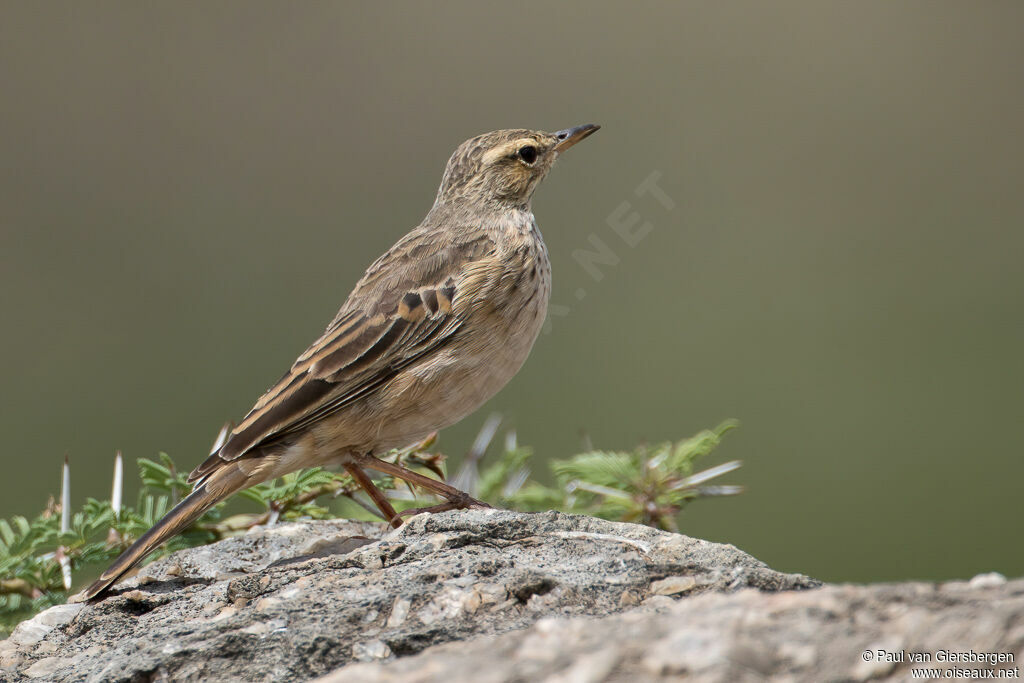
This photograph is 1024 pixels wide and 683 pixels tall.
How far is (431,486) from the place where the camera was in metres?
4.59

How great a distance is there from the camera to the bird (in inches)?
179

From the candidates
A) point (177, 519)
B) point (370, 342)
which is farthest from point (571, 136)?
point (177, 519)

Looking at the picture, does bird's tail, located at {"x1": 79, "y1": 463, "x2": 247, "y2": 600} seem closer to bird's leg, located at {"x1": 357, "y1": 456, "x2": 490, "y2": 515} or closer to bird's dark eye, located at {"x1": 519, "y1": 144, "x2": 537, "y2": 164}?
bird's leg, located at {"x1": 357, "y1": 456, "x2": 490, "y2": 515}

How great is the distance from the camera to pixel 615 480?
4.23 meters

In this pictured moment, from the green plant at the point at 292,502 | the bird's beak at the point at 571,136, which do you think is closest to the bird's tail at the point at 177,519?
the green plant at the point at 292,502

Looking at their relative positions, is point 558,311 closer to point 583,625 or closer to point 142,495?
point 142,495

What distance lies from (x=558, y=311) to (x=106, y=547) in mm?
3290

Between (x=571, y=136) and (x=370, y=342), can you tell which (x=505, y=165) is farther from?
(x=370, y=342)

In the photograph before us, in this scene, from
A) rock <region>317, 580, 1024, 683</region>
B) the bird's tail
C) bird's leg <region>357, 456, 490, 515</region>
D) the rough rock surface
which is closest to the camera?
rock <region>317, 580, 1024, 683</region>

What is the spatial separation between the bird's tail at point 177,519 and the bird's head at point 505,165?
8.03 feet

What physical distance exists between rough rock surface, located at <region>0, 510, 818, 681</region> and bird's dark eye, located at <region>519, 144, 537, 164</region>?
301 centimetres

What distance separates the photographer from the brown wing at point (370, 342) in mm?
4637

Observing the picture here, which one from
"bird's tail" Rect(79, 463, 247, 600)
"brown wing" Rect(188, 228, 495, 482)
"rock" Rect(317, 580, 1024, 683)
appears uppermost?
"brown wing" Rect(188, 228, 495, 482)

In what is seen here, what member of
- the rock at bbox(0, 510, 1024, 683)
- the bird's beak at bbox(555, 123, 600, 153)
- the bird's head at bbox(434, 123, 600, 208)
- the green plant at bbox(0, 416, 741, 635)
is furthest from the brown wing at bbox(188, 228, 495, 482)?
the bird's beak at bbox(555, 123, 600, 153)
